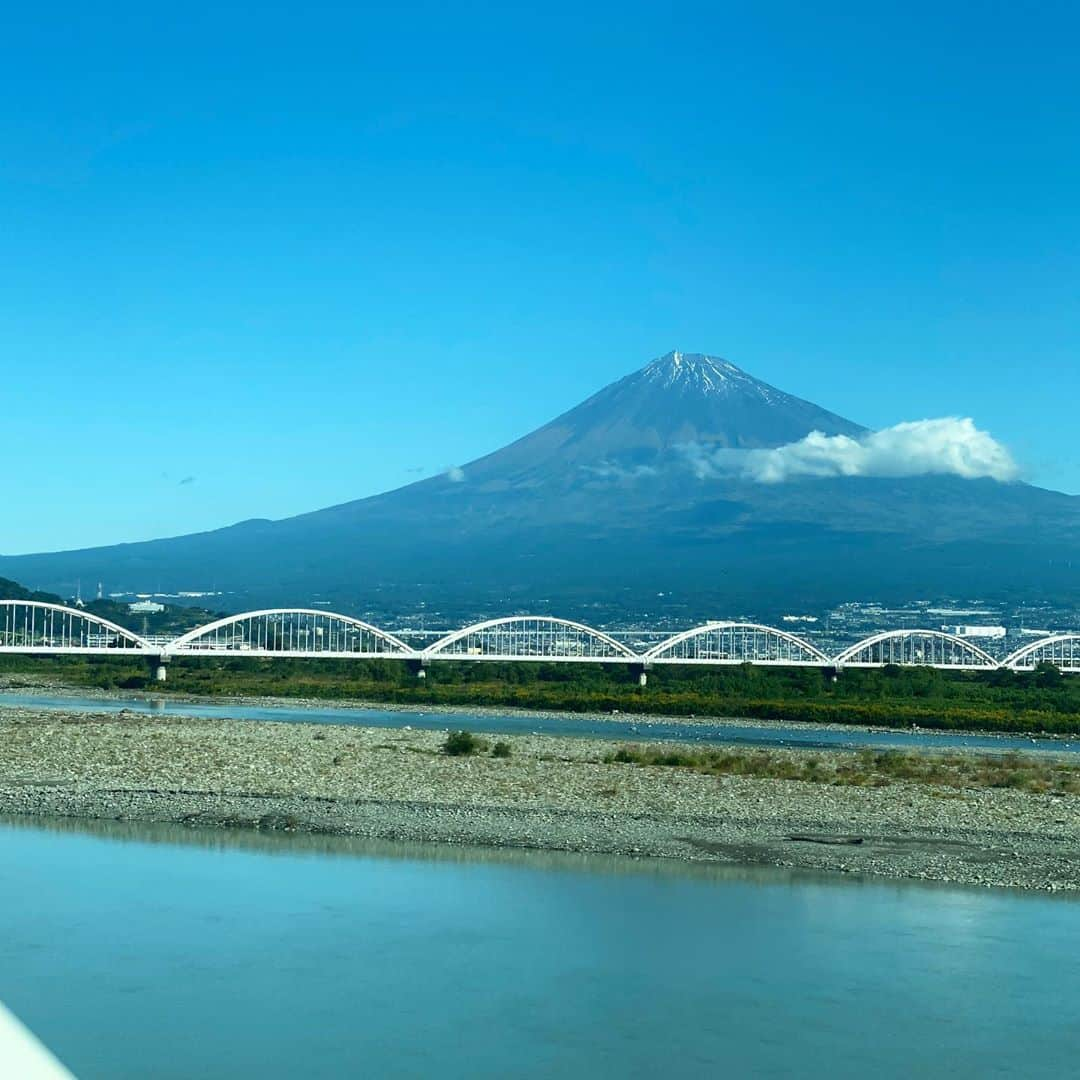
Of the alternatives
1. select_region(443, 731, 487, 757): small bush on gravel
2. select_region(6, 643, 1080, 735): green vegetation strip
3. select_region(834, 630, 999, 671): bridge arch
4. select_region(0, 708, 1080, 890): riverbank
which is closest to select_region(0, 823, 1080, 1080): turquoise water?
select_region(0, 708, 1080, 890): riverbank

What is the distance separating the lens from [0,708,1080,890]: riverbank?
18.0 metres

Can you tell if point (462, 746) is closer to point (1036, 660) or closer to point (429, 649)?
point (429, 649)

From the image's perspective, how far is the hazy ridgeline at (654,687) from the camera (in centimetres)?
5641

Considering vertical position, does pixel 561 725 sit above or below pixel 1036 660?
Answer: below

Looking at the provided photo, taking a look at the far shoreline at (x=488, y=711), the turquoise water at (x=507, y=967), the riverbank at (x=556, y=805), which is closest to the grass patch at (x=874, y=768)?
the riverbank at (x=556, y=805)

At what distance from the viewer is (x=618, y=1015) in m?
10.9

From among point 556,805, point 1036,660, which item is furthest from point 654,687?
point 556,805

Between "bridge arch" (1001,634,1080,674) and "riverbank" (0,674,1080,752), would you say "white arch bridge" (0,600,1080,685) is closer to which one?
"bridge arch" (1001,634,1080,674)

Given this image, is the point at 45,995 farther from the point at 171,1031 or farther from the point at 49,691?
the point at 49,691

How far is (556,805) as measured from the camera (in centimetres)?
2139

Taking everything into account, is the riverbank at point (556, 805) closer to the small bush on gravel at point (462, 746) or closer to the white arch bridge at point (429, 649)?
the small bush on gravel at point (462, 746)

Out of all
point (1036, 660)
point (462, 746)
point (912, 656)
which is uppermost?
point (912, 656)

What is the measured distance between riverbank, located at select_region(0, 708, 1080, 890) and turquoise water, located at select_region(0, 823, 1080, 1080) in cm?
135

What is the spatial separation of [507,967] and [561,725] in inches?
1362
